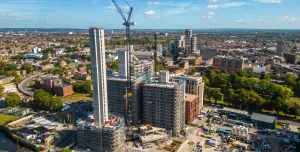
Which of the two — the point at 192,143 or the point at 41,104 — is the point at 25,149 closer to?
the point at 41,104

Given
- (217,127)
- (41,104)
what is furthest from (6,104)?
(217,127)

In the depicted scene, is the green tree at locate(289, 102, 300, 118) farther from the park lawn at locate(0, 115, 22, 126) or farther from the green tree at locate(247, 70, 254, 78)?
the park lawn at locate(0, 115, 22, 126)

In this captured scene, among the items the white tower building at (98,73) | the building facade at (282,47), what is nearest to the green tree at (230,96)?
the white tower building at (98,73)

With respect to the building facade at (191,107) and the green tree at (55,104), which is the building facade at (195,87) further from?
the green tree at (55,104)

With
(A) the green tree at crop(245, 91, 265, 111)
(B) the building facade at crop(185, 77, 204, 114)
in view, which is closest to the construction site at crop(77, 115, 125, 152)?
(B) the building facade at crop(185, 77, 204, 114)

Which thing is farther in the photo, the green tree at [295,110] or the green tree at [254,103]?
the green tree at [254,103]

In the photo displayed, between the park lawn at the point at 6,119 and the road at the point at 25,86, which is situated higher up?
the road at the point at 25,86

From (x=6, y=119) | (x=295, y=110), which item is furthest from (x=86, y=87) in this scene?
(x=295, y=110)
